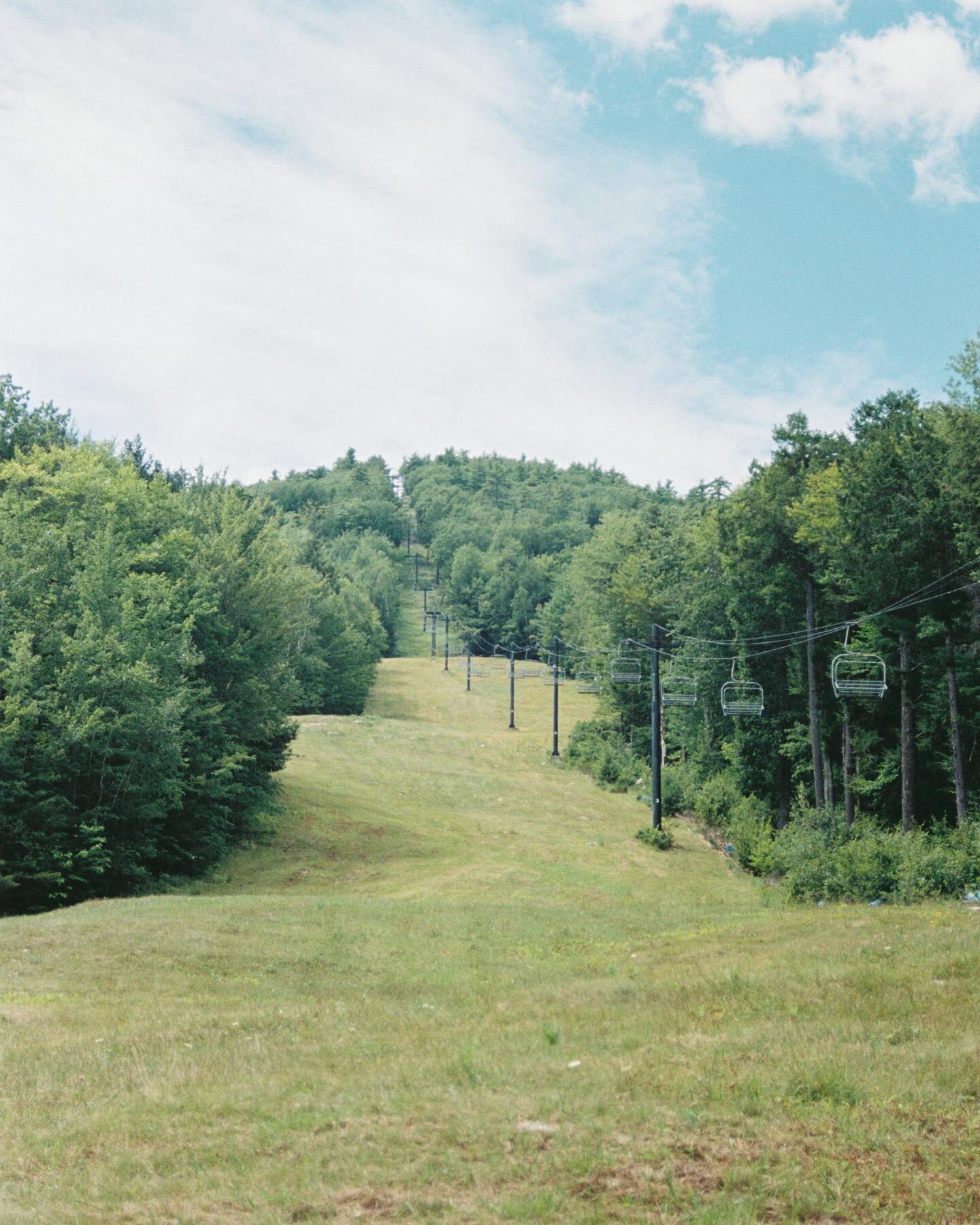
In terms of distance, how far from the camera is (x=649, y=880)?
37.6 meters

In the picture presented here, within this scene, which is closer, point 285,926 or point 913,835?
point 285,926

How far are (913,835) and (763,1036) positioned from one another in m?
20.9

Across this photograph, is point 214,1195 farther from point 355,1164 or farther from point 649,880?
point 649,880

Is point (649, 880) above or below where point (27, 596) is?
below

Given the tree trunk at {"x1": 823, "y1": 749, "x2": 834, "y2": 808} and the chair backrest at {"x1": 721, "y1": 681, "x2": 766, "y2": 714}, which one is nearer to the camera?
the chair backrest at {"x1": 721, "y1": 681, "x2": 766, "y2": 714}

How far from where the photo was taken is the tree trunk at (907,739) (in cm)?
3478

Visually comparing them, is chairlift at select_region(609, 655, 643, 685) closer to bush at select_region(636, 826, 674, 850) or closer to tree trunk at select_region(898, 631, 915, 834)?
bush at select_region(636, 826, 674, 850)

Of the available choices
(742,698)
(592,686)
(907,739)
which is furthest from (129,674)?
(592,686)

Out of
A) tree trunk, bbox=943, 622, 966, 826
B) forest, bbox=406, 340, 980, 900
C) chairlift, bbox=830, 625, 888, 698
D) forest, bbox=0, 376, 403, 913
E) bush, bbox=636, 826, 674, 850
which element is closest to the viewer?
forest, bbox=0, 376, 403, 913

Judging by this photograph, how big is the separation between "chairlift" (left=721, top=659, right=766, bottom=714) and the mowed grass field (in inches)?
542

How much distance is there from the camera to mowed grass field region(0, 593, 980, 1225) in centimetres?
820

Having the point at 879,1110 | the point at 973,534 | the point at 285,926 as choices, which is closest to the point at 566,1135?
the point at 879,1110

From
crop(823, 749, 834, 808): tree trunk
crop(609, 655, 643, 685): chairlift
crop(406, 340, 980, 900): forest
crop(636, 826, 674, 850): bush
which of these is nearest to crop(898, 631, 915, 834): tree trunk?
crop(406, 340, 980, 900): forest

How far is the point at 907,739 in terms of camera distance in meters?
35.8
